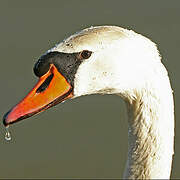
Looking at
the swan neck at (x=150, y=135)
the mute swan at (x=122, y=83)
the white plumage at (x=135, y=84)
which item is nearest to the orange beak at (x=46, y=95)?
the mute swan at (x=122, y=83)

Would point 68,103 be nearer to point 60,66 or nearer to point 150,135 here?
point 150,135

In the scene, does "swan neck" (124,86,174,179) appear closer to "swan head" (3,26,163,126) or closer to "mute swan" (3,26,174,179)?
"mute swan" (3,26,174,179)

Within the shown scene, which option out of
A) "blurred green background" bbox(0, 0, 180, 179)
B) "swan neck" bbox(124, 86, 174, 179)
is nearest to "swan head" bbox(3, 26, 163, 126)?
"swan neck" bbox(124, 86, 174, 179)

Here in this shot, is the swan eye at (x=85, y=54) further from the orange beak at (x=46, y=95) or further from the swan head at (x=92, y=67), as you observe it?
the orange beak at (x=46, y=95)

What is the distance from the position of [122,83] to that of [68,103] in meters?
5.49

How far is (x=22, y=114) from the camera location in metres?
3.81

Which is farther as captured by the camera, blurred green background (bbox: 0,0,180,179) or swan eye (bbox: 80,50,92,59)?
blurred green background (bbox: 0,0,180,179)

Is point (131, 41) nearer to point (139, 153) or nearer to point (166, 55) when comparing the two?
point (139, 153)

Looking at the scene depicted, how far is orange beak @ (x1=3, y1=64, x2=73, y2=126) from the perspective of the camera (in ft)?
12.6

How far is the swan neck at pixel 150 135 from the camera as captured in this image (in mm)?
3920

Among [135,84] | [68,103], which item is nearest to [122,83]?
[135,84]

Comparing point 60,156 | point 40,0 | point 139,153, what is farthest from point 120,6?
point 139,153

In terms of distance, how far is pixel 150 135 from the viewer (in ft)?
13.2

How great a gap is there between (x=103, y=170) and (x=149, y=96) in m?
4.55
